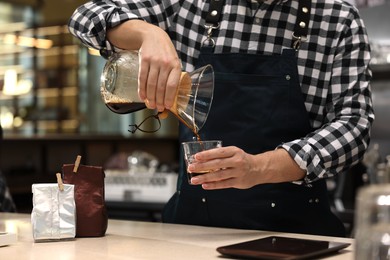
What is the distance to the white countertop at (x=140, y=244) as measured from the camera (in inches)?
55.2

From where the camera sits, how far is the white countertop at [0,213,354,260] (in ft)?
4.60

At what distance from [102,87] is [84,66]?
847 cm

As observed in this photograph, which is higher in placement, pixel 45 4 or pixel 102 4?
pixel 45 4

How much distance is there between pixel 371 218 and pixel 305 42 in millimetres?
1235

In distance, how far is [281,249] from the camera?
4.51 feet

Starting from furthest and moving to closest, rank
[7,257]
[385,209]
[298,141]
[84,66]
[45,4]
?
[45,4] → [84,66] → [298,141] → [7,257] → [385,209]

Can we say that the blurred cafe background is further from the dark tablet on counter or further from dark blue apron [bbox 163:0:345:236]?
the dark tablet on counter

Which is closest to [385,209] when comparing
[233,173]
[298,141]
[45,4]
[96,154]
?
[233,173]

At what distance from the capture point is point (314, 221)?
1.99 metres

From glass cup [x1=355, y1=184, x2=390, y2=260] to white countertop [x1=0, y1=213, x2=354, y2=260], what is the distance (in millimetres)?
465

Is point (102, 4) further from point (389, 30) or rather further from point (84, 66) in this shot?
point (84, 66)

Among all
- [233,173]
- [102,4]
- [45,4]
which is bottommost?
[233,173]

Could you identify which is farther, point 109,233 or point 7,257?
point 109,233

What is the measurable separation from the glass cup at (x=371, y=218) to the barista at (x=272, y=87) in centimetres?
90
